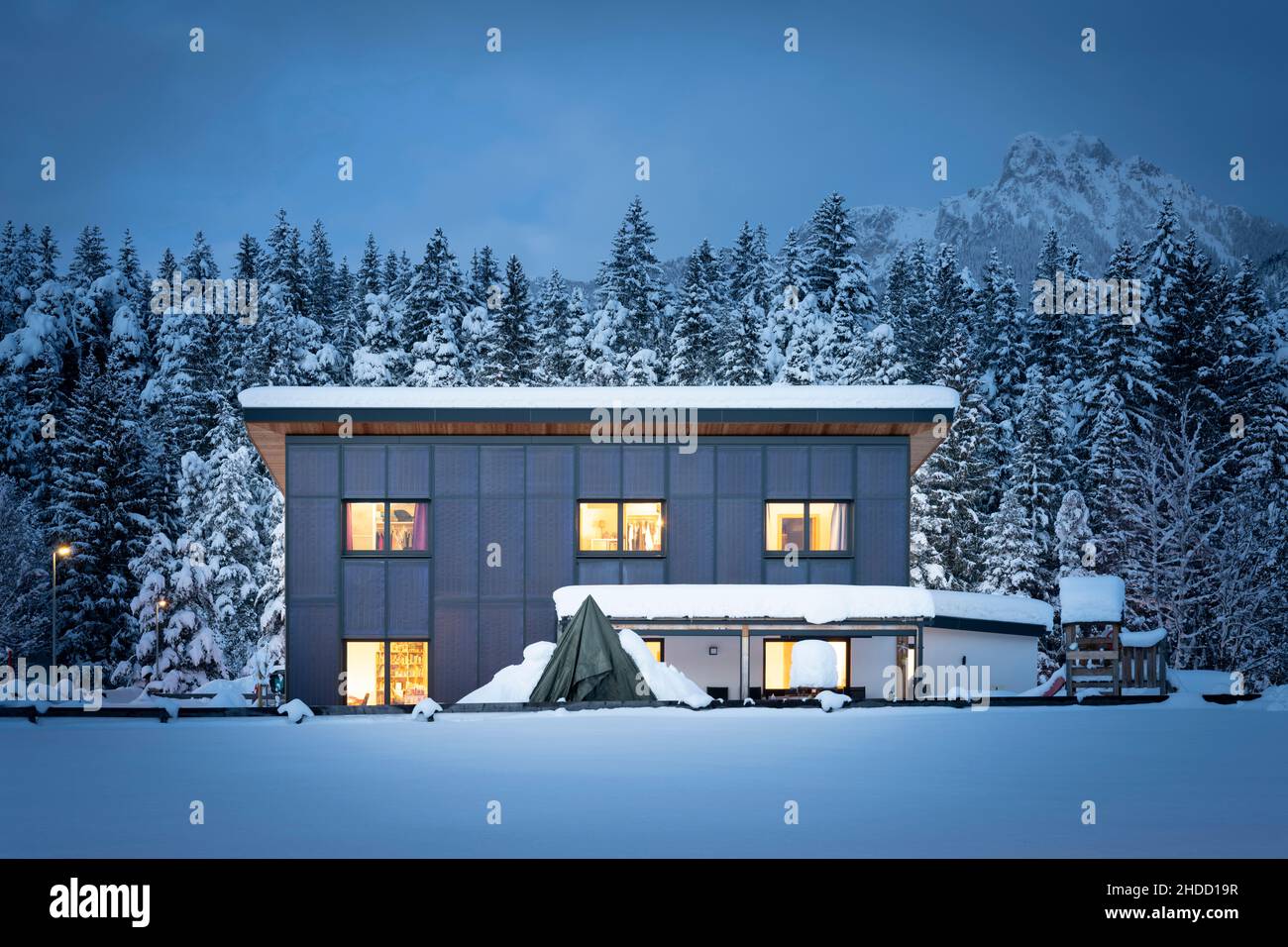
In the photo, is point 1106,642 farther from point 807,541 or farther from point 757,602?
point 807,541

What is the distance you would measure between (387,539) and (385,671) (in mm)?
2777

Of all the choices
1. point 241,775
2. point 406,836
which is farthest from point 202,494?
point 406,836

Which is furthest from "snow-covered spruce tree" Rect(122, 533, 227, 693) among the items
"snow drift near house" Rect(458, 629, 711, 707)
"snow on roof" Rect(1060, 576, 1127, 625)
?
"snow on roof" Rect(1060, 576, 1127, 625)

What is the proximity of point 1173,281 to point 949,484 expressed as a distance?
12947mm

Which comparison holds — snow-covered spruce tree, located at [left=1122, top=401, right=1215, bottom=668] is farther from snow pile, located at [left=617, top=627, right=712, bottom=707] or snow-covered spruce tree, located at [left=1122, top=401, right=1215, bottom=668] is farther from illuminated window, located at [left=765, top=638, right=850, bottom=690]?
snow pile, located at [left=617, top=627, right=712, bottom=707]

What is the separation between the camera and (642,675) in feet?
62.1

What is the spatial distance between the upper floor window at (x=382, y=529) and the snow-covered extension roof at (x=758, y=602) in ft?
12.8

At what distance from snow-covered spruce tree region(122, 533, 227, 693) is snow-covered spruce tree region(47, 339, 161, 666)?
0.90 meters

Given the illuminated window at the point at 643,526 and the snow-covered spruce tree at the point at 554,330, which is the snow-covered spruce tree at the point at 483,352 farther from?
the illuminated window at the point at 643,526

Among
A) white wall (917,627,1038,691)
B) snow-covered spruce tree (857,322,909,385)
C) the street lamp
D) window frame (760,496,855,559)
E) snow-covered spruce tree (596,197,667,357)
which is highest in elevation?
snow-covered spruce tree (596,197,667,357)

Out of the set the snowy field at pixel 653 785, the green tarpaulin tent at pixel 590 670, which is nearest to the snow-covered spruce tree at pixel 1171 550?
the snowy field at pixel 653 785

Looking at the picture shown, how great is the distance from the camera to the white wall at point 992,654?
29203 millimetres

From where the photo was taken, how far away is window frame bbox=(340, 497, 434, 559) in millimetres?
25672

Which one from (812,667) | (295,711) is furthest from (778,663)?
(295,711)
